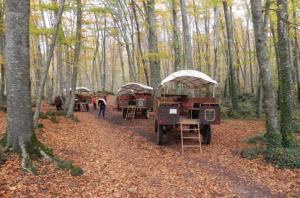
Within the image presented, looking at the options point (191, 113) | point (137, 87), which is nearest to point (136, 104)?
point (137, 87)

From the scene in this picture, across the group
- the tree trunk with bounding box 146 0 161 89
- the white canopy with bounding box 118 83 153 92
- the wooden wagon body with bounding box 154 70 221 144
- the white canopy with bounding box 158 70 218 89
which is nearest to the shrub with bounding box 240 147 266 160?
the wooden wagon body with bounding box 154 70 221 144

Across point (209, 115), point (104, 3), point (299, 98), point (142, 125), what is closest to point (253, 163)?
point (209, 115)

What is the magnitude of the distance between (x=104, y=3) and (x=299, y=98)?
17.7 metres

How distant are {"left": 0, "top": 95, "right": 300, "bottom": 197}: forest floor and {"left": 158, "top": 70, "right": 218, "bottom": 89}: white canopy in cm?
253

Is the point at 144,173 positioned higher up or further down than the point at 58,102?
further down

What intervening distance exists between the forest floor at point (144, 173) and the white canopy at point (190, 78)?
253cm

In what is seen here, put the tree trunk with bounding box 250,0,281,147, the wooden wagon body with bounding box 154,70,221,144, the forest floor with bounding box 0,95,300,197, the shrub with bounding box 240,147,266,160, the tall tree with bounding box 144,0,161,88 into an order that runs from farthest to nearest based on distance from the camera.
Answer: the tall tree with bounding box 144,0,161,88, the wooden wagon body with bounding box 154,70,221,144, the tree trunk with bounding box 250,0,281,147, the shrub with bounding box 240,147,266,160, the forest floor with bounding box 0,95,300,197

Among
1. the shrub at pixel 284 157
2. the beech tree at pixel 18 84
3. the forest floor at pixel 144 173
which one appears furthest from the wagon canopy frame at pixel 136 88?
the beech tree at pixel 18 84

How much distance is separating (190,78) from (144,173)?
Answer: 22.4ft

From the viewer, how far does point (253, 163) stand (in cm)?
928

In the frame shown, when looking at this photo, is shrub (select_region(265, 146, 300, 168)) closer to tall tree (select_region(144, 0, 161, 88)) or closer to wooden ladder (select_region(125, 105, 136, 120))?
tall tree (select_region(144, 0, 161, 88))

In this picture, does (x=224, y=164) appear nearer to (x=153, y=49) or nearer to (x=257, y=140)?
(x=257, y=140)

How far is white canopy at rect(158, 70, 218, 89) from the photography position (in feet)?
40.9

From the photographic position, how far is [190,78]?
13969 millimetres
